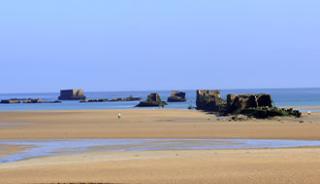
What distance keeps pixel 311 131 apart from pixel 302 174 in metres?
21.3

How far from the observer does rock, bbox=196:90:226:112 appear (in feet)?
250

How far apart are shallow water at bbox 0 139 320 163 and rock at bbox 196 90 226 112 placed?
38.6m

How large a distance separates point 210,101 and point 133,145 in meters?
49.6

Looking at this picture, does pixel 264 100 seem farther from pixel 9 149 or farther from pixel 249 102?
pixel 9 149

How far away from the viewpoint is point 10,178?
18.7m

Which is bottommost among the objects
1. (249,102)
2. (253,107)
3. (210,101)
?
(253,107)

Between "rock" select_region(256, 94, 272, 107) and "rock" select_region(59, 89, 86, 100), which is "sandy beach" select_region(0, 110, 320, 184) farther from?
"rock" select_region(59, 89, 86, 100)

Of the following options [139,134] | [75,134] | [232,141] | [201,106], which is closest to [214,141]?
[232,141]

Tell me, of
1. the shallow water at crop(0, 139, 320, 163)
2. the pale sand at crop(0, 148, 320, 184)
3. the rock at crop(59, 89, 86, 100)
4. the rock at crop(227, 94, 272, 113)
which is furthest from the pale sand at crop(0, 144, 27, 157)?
the rock at crop(59, 89, 86, 100)

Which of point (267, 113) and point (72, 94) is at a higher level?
point (72, 94)

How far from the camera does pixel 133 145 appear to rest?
102 ft

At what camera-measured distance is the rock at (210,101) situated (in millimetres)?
76312

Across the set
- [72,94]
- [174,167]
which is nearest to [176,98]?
[72,94]

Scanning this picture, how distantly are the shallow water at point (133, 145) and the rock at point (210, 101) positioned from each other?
127ft
